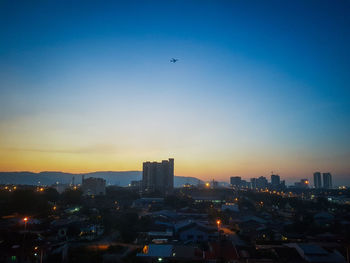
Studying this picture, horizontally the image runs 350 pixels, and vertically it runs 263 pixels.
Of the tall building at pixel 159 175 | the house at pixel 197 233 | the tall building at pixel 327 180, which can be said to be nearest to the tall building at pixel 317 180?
the tall building at pixel 327 180

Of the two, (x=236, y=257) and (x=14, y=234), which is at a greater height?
(x=14, y=234)

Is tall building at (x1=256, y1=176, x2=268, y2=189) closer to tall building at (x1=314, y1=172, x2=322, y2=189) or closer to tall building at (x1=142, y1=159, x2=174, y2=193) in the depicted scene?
tall building at (x1=314, y1=172, x2=322, y2=189)

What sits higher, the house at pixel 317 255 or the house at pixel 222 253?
the house at pixel 317 255

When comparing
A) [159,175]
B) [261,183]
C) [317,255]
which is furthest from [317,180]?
[317,255]

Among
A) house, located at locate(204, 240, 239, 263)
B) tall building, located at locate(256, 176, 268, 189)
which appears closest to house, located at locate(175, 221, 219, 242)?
house, located at locate(204, 240, 239, 263)

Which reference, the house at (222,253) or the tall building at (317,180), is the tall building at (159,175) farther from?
the tall building at (317,180)

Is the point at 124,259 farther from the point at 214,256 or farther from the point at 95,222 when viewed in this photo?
the point at 95,222

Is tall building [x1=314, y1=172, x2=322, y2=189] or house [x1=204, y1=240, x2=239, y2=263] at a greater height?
house [x1=204, y1=240, x2=239, y2=263]

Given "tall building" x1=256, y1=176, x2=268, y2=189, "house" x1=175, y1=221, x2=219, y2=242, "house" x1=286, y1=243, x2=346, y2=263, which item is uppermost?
"house" x1=286, y1=243, x2=346, y2=263

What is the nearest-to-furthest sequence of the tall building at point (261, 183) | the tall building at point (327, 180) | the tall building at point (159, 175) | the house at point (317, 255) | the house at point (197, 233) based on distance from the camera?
the house at point (317, 255)
the house at point (197, 233)
the tall building at point (159, 175)
the tall building at point (261, 183)
the tall building at point (327, 180)

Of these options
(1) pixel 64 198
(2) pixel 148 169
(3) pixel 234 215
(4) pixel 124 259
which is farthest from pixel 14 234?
(2) pixel 148 169

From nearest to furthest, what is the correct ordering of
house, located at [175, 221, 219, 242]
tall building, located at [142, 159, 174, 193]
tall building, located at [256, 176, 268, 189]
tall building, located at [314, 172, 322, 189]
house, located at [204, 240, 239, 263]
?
house, located at [204, 240, 239, 263] < house, located at [175, 221, 219, 242] < tall building, located at [142, 159, 174, 193] < tall building, located at [256, 176, 268, 189] < tall building, located at [314, 172, 322, 189]
